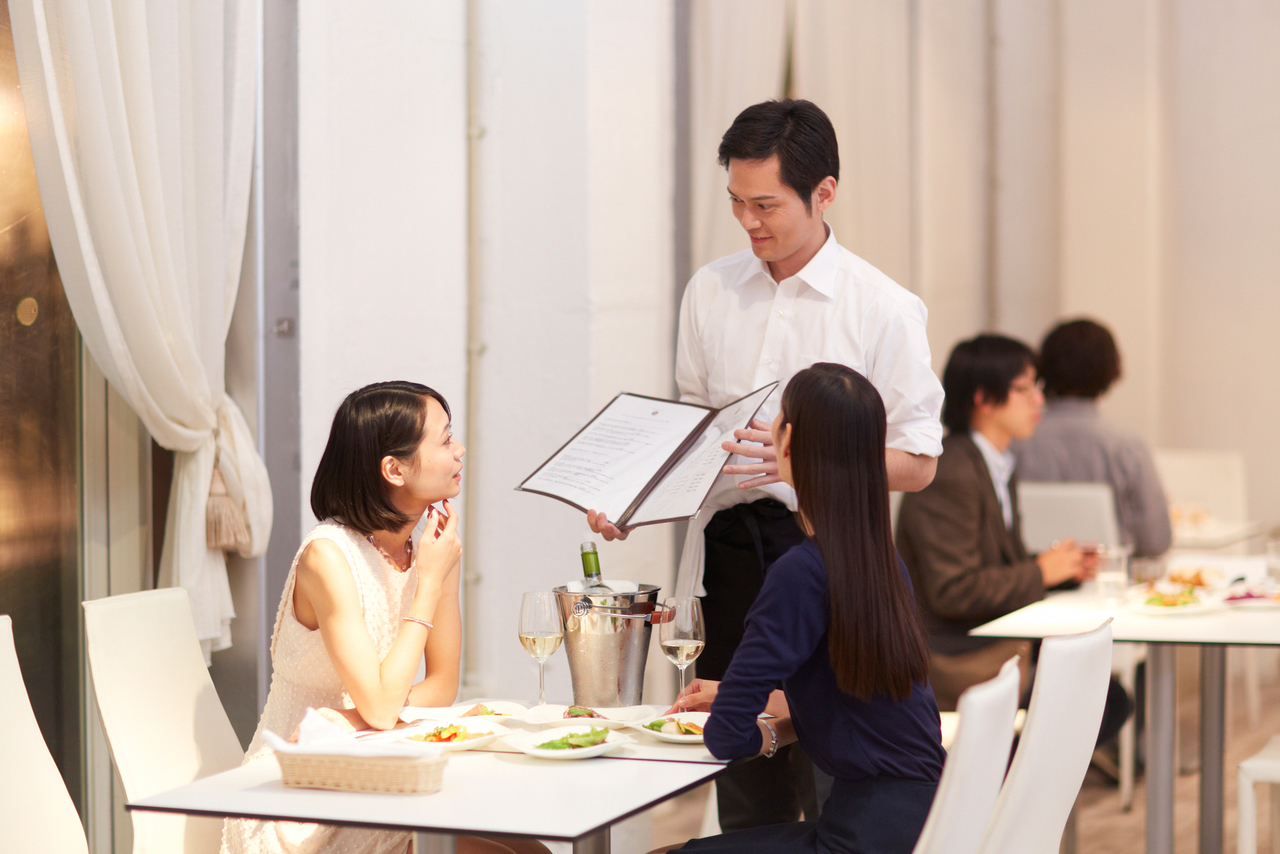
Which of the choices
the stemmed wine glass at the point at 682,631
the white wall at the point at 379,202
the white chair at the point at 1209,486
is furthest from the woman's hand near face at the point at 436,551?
the white chair at the point at 1209,486

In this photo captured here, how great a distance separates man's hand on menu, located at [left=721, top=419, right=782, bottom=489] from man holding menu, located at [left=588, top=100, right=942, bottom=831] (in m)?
0.01

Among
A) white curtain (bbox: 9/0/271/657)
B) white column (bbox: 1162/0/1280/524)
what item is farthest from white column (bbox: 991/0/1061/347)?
white curtain (bbox: 9/0/271/657)

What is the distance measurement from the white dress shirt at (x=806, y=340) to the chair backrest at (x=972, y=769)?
901 millimetres

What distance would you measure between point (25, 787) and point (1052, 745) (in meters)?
1.51

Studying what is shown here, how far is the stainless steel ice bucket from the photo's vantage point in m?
2.10

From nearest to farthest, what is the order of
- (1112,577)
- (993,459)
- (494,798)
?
1. (494,798)
2. (1112,577)
3. (993,459)

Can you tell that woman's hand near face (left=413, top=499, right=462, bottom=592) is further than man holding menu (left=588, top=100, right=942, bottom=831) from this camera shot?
No

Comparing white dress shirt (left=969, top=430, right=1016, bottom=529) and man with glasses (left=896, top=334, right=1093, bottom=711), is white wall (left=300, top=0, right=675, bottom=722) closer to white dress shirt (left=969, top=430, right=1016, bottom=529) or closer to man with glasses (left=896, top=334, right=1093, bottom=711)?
man with glasses (left=896, top=334, right=1093, bottom=711)

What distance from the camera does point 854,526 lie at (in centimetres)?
183

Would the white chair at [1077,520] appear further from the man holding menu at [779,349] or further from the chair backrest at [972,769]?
the chair backrest at [972,769]

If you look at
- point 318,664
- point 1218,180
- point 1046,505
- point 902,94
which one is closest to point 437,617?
point 318,664

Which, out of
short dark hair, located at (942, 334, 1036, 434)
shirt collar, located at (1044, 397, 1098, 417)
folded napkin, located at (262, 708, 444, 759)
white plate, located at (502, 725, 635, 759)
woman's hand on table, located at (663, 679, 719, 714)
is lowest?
white plate, located at (502, 725, 635, 759)

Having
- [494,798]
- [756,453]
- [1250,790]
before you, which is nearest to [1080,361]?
[1250,790]

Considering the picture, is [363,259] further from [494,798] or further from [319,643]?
[494,798]
